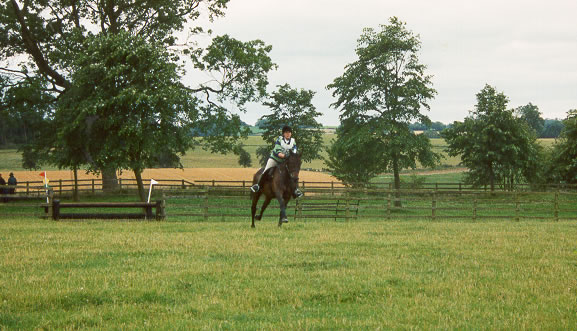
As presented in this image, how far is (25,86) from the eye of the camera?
118ft

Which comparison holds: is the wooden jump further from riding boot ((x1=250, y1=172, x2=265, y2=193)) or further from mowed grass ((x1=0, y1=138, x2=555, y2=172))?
mowed grass ((x1=0, y1=138, x2=555, y2=172))

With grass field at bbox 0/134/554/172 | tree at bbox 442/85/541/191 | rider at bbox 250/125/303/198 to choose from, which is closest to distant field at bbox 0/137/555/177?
grass field at bbox 0/134/554/172

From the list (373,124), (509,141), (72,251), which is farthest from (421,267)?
(509,141)

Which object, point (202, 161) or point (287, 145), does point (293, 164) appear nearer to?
→ point (287, 145)

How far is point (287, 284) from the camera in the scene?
8.30 metres

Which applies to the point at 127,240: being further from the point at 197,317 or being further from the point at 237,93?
the point at 237,93

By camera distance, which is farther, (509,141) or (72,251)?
(509,141)

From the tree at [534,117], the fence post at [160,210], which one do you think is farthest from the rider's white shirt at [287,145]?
the tree at [534,117]

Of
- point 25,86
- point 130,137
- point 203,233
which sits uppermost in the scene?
point 25,86

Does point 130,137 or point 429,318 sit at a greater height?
point 130,137

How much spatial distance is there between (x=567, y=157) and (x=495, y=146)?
645cm

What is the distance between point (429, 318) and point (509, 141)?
4910 centimetres

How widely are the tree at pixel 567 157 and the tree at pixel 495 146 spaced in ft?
5.86

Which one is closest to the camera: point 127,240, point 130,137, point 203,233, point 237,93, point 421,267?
point 421,267
